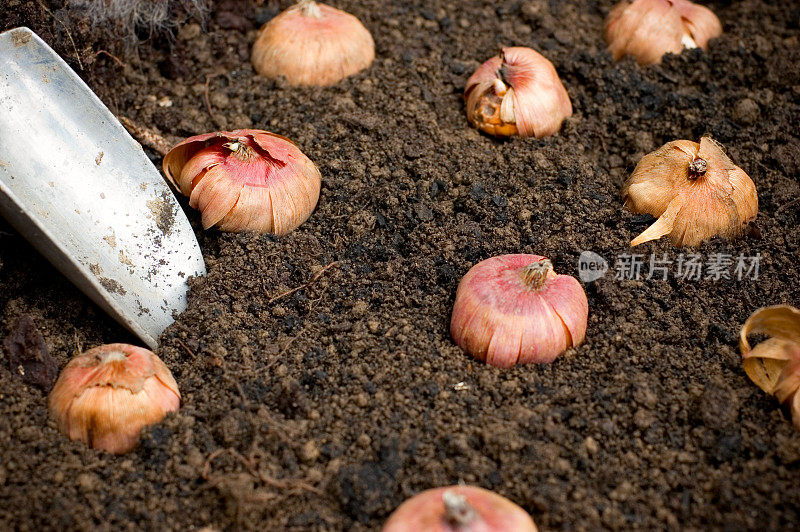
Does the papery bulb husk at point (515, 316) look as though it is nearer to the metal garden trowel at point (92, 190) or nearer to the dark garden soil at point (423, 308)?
the dark garden soil at point (423, 308)

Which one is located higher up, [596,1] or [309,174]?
[596,1]

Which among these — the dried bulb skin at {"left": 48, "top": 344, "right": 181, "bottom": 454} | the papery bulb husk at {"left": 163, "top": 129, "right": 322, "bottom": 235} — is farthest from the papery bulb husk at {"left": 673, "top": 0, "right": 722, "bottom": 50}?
the dried bulb skin at {"left": 48, "top": 344, "right": 181, "bottom": 454}

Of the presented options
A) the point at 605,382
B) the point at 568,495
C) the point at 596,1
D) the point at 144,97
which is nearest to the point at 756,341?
the point at 605,382

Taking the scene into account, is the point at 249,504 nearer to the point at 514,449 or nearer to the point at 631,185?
the point at 514,449

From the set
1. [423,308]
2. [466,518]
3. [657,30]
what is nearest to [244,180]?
[423,308]

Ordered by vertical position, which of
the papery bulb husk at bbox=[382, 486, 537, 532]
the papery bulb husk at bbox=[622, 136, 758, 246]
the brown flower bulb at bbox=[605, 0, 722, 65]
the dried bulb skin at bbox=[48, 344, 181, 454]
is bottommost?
the dried bulb skin at bbox=[48, 344, 181, 454]

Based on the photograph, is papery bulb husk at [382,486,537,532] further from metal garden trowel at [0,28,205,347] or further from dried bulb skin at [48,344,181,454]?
metal garden trowel at [0,28,205,347]
